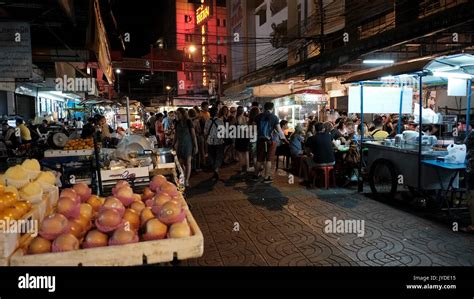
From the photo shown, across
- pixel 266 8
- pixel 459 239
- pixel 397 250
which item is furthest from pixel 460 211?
pixel 266 8

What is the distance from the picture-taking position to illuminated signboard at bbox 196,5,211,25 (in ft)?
129

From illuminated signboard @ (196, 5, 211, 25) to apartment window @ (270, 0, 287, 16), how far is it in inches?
677

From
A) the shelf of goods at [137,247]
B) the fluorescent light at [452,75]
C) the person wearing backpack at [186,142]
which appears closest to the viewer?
the shelf of goods at [137,247]

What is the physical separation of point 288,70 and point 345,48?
4.08 meters

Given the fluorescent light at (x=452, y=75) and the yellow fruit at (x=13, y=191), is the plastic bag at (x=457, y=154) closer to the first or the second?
the fluorescent light at (x=452, y=75)

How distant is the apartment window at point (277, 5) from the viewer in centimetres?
2314

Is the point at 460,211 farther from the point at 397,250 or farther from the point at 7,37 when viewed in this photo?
the point at 7,37

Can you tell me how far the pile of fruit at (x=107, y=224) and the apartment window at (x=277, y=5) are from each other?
2290 centimetres

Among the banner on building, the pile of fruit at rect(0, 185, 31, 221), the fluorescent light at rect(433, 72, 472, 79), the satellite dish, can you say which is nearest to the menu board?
the satellite dish

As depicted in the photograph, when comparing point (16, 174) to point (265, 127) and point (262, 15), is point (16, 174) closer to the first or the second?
point (265, 127)

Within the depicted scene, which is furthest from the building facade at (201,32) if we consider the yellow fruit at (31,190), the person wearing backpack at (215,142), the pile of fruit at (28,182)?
the yellow fruit at (31,190)

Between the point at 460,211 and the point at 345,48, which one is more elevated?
the point at 345,48

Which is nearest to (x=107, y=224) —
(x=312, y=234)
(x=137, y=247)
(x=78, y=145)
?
(x=137, y=247)
